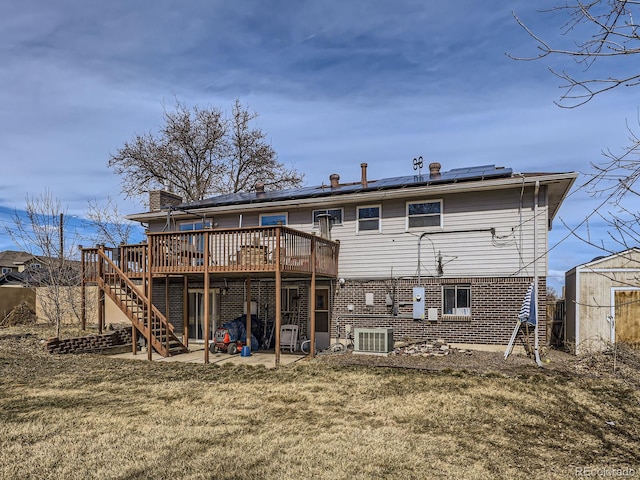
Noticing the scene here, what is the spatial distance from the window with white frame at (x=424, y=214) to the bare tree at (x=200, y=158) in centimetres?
1557

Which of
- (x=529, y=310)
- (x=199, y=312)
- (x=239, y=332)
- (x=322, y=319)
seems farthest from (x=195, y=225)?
(x=529, y=310)

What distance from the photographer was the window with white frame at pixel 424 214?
39.8ft

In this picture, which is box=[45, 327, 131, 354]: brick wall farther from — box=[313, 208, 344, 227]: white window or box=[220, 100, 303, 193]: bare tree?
box=[220, 100, 303, 193]: bare tree

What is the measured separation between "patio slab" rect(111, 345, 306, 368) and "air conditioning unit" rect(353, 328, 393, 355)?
5.00 ft

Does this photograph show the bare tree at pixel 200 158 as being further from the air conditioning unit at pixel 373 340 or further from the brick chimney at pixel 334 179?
the air conditioning unit at pixel 373 340

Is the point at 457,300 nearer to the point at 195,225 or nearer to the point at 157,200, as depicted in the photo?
the point at 195,225

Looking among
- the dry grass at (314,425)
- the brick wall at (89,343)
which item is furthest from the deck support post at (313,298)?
the brick wall at (89,343)

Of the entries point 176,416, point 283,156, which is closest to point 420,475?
point 176,416

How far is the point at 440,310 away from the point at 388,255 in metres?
2.12

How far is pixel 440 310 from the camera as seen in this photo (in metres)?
11.8

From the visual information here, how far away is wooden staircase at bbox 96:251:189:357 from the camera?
1163cm

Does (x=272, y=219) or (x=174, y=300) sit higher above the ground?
(x=272, y=219)

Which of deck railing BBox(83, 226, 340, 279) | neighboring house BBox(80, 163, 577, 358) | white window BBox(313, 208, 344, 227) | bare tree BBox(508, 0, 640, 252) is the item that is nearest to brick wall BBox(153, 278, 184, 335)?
neighboring house BBox(80, 163, 577, 358)

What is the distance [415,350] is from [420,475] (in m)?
7.21
